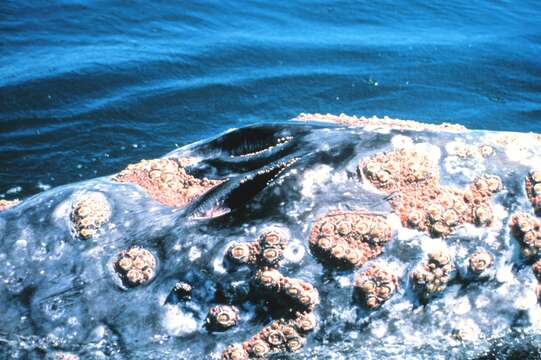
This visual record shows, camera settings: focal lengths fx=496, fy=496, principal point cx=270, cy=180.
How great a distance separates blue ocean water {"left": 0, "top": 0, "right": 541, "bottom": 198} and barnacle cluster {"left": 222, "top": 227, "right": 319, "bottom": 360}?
3.26 metres

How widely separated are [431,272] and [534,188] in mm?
815

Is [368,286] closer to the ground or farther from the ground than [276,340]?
farther from the ground

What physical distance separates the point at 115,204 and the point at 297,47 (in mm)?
6474

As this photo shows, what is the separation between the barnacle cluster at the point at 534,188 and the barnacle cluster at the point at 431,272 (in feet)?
2.08

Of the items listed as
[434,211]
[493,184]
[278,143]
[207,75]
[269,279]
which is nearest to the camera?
[269,279]

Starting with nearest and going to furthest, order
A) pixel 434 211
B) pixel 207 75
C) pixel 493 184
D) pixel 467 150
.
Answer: pixel 434 211
pixel 493 184
pixel 467 150
pixel 207 75

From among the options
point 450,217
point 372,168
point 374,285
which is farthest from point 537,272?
point 372,168

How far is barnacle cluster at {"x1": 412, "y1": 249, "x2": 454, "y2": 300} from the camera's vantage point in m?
2.67

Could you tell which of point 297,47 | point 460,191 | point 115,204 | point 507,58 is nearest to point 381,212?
point 460,191

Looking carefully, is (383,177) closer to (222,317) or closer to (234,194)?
(234,194)

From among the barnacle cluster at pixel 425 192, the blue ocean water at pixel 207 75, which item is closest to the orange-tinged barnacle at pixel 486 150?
the barnacle cluster at pixel 425 192

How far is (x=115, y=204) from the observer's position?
10.4 ft

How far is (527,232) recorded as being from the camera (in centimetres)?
278

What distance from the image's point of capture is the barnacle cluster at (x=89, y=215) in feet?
9.83
